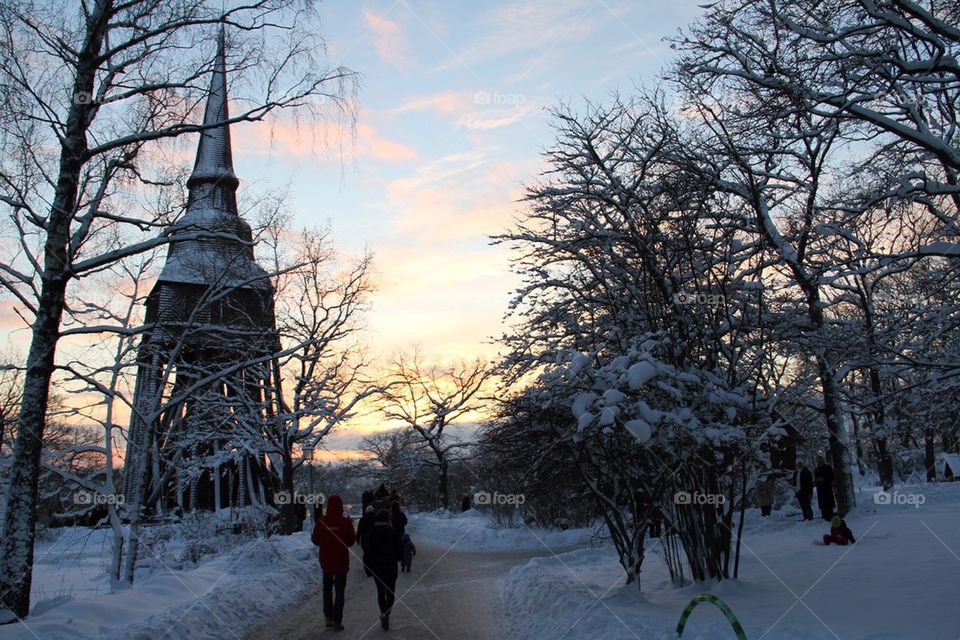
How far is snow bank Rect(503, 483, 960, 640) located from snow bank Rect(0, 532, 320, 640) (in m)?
4.09

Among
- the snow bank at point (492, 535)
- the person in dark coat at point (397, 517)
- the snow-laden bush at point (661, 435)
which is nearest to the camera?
the snow-laden bush at point (661, 435)

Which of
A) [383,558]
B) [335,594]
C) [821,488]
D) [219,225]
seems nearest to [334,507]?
[383,558]

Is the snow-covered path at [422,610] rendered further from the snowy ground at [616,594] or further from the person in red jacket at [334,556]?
the person in red jacket at [334,556]

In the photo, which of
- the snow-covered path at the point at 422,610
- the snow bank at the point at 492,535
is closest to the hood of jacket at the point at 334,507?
the snow-covered path at the point at 422,610

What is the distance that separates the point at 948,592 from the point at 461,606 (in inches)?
282

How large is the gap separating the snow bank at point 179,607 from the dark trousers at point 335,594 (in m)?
1.20

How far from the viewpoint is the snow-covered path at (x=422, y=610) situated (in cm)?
944

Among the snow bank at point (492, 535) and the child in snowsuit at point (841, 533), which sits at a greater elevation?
the child in snowsuit at point (841, 533)

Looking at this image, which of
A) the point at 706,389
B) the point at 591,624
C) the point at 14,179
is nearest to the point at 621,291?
the point at 706,389

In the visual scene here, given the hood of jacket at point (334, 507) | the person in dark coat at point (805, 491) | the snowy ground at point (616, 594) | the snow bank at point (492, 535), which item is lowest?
the snow bank at point (492, 535)

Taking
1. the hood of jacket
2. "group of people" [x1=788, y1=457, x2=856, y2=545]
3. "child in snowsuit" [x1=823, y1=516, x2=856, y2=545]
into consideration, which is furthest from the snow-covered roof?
"group of people" [x1=788, y1=457, x2=856, y2=545]

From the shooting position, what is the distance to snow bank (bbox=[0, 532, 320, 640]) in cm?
792

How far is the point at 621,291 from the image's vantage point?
10.6 meters

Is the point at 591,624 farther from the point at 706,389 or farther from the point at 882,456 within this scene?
the point at 882,456
